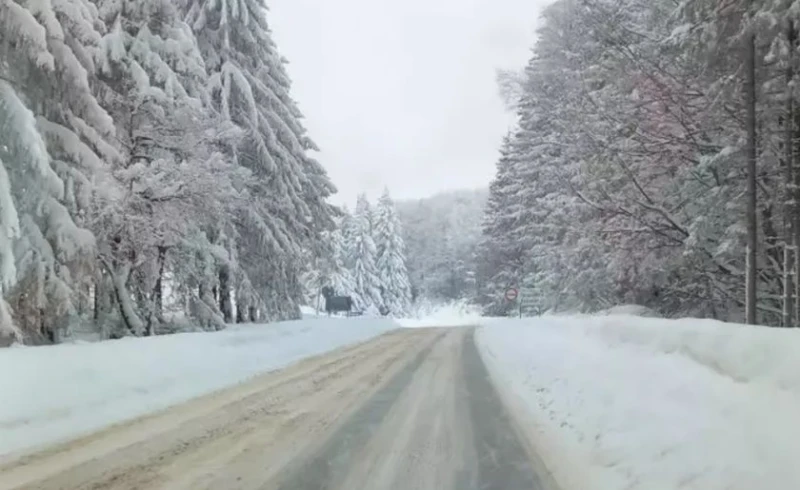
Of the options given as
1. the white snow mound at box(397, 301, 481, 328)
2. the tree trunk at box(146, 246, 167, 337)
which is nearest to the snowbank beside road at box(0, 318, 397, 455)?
the tree trunk at box(146, 246, 167, 337)

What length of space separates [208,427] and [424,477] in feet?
10.4

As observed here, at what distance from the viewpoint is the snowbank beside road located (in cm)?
790

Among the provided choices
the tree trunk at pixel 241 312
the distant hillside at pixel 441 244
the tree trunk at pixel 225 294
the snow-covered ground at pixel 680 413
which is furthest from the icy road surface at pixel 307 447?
the distant hillside at pixel 441 244

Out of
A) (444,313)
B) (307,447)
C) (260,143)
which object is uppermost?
(260,143)

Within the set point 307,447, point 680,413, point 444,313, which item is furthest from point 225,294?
point 444,313

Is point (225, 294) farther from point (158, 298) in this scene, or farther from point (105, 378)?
point (105, 378)

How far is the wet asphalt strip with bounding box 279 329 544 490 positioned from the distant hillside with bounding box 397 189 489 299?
73924 mm

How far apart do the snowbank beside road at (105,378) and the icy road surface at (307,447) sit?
65 cm

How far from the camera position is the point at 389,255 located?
75.7 metres

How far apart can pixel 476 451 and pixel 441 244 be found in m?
A: 106

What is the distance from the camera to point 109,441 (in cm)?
690

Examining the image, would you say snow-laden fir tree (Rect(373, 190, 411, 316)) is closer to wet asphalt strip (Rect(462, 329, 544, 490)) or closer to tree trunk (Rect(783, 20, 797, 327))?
tree trunk (Rect(783, 20, 797, 327))

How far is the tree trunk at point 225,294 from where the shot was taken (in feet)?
75.3

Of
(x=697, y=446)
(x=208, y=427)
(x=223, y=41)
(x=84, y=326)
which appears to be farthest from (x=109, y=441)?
(x=223, y=41)
